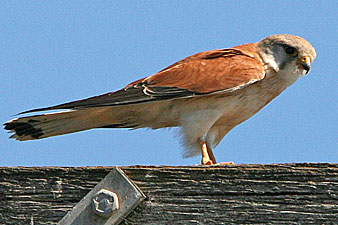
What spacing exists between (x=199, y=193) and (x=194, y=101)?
1996mm

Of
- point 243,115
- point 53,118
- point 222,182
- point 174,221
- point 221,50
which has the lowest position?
point 174,221

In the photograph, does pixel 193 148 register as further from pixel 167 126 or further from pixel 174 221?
pixel 174 221

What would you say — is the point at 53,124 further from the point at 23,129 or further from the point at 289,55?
the point at 289,55

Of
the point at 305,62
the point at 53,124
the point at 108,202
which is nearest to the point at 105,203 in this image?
the point at 108,202

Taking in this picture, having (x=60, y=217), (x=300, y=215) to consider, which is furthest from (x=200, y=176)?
(x=60, y=217)

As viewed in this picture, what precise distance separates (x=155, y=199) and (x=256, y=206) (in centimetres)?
41

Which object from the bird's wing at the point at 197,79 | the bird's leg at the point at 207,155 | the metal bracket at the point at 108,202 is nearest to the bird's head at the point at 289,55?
the bird's wing at the point at 197,79

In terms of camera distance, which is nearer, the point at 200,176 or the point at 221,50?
the point at 200,176

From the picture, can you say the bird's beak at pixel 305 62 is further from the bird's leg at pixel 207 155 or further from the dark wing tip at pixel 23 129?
the dark wing tip at pixel 23 129

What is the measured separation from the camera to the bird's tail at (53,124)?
148 inches

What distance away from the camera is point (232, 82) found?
14.0 feet

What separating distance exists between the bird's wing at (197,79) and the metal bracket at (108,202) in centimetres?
166

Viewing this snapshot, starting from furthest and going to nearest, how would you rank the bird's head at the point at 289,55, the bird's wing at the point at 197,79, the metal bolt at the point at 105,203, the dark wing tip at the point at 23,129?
the bird's head at the point at 289,55 < the bird's wing at the point at 197,79 < the dark wing tip at the point at 23,129 < the metal bolt at the point at 105,203

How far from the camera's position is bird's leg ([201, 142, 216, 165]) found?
408 cm
